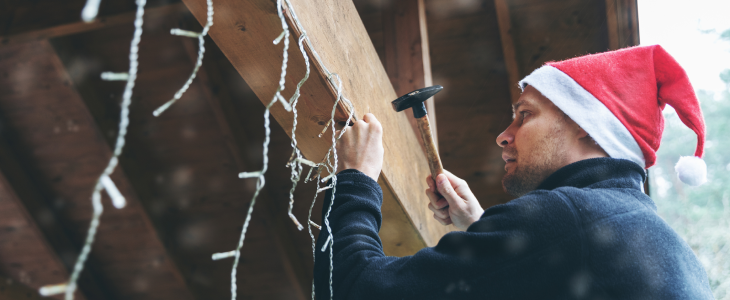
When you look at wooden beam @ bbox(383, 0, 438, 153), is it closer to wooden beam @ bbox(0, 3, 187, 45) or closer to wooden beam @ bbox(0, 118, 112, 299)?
wooden beam @ bbox(0, 3, 187, 45)

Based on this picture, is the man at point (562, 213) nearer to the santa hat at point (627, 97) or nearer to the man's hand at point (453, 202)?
the santa hat at point (627, 97)

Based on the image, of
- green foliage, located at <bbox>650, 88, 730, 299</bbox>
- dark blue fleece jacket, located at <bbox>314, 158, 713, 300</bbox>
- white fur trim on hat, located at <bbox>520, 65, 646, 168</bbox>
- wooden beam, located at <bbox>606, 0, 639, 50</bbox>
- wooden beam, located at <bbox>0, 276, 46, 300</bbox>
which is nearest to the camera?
dark blue fleece jacket, located at <bbox>314, 158, 713, 300</bbox>

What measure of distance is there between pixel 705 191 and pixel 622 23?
7.97m

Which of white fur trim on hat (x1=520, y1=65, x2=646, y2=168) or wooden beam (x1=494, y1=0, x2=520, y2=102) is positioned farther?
wooden beam (x1=494, y1=0, x2=520, y2=102)

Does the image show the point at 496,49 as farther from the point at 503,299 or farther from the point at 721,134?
the point at 721,134

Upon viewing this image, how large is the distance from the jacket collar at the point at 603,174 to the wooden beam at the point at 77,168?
267 cm

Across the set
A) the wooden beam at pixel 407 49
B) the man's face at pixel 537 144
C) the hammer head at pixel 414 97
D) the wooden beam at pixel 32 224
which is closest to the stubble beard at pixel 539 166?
the man's face at pixel 537 144

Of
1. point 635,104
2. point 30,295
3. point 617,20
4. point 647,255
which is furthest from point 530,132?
point 30,295

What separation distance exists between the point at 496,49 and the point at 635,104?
1.52 m

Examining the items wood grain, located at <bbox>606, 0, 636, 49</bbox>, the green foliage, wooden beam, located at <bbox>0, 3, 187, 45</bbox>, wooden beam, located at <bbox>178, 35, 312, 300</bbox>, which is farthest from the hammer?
the green foliage

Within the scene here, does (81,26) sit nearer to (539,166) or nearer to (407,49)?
(407,49)

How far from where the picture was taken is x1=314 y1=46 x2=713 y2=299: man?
0.77 m

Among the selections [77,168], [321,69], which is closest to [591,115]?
[321,69]

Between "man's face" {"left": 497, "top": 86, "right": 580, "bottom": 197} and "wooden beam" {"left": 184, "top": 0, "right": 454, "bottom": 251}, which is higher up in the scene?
"wooden beam" {"left": 184, "top": 0, "right": 454, "bottom": 251}
